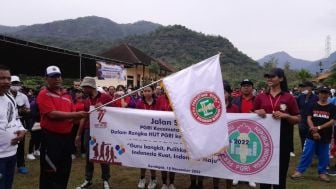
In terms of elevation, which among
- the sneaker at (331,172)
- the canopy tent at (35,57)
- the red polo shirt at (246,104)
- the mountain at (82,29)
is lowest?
the sneaker at (331,172)

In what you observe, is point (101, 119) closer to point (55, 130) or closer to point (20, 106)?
point (55, 130)

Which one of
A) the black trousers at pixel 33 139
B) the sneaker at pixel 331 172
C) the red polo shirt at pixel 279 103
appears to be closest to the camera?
the red polo shirt at pixel 279 103

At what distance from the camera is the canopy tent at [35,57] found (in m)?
16.9

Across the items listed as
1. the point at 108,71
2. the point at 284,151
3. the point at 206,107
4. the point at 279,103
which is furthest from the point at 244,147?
the point at 108,71

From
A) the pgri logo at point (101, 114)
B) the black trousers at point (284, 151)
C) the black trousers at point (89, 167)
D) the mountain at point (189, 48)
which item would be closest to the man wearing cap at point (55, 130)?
the pgri logo at point (101, 114)

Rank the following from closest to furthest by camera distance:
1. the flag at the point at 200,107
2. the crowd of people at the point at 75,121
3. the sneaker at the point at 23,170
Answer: the crowd of people at the point at 75,121 → the flag at the point at 200,107 → the sneaker at the point at 23,170

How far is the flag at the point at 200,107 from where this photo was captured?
16.0ft

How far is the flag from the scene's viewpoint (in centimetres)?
488

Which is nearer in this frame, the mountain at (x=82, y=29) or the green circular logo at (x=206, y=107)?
the green circular logo at (x=206, y=107)

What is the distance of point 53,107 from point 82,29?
149006 millimetres

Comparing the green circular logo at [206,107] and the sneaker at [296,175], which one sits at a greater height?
the green circular logo at [206,107]

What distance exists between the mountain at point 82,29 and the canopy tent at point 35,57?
312ft

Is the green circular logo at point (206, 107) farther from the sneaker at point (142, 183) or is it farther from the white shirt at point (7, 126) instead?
the sneaker at point (142, 183)

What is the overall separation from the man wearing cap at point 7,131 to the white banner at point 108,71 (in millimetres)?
18368
